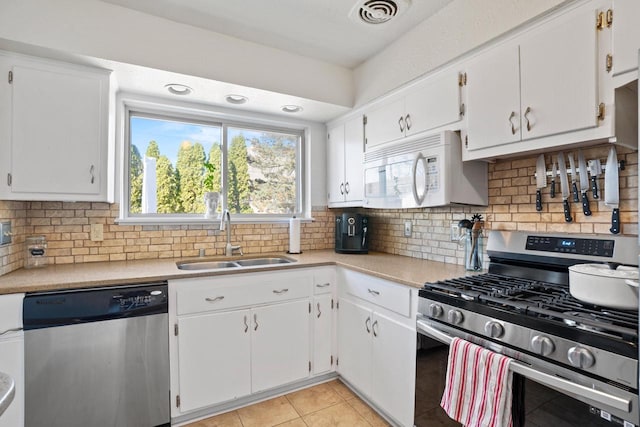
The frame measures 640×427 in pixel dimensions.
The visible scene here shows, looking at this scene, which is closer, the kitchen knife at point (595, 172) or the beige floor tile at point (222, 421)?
the kitchen knife at point (595, 172)

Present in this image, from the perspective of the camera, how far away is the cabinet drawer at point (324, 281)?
2424 mm

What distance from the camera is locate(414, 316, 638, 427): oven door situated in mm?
986

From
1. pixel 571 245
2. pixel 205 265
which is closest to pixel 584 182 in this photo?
pixel 571 245

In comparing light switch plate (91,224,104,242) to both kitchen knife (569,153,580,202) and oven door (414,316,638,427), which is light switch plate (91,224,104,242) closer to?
oven door (414,316,638,427)

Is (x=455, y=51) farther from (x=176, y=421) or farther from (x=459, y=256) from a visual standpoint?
(x=176, y=421)

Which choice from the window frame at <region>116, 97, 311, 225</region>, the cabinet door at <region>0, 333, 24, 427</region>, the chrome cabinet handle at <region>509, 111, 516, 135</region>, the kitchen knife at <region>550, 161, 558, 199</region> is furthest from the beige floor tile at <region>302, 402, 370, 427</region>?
the chrome cabinet handle at <region>509, 111, 516, 135</region>

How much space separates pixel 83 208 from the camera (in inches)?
91.4

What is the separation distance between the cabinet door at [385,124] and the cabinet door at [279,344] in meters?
1.33

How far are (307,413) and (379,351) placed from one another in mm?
623

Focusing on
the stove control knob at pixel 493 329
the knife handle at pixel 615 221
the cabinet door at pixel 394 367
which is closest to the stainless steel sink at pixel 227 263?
the cabinet door at pixel 394 367

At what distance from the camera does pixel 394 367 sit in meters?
1.89

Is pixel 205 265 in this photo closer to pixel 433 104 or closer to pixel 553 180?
pixel 433 104

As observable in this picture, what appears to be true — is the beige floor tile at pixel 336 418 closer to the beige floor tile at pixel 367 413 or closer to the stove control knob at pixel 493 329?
the beige floor tile at pixel 367 413

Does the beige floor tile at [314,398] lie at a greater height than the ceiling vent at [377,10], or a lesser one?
lesser
